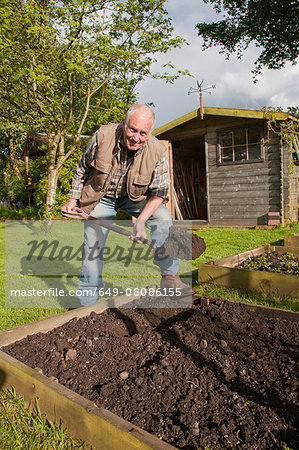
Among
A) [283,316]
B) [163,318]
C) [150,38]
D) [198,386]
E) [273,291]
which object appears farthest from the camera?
[150,38]

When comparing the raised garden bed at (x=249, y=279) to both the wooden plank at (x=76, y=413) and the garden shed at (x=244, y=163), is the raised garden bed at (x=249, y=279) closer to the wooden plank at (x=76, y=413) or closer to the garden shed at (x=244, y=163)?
the wooden plank at (x=76, y=413)

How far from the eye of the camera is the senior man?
2898mm

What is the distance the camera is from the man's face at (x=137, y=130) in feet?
8.60

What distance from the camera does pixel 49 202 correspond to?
921cm

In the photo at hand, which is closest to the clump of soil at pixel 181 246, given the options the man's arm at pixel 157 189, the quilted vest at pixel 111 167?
the man's arm at pixel 157 189

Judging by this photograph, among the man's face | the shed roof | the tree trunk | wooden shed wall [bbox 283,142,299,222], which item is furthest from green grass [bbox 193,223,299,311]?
the tree trunk

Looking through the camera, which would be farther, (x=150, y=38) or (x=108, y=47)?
(x=150, y=38)

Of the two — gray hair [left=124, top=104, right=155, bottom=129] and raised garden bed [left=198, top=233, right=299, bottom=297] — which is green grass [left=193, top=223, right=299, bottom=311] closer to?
raised garden bed [left=198, top=233, right=299, bottom=297]

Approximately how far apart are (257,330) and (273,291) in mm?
887

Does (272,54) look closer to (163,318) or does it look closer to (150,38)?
(150,38)

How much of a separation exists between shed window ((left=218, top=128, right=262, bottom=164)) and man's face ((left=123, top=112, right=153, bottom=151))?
7305 millimetres

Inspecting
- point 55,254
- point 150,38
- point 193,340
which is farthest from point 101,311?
point 150,38

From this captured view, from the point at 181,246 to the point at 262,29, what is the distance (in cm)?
1776

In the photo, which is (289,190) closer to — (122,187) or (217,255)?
(217,255)
